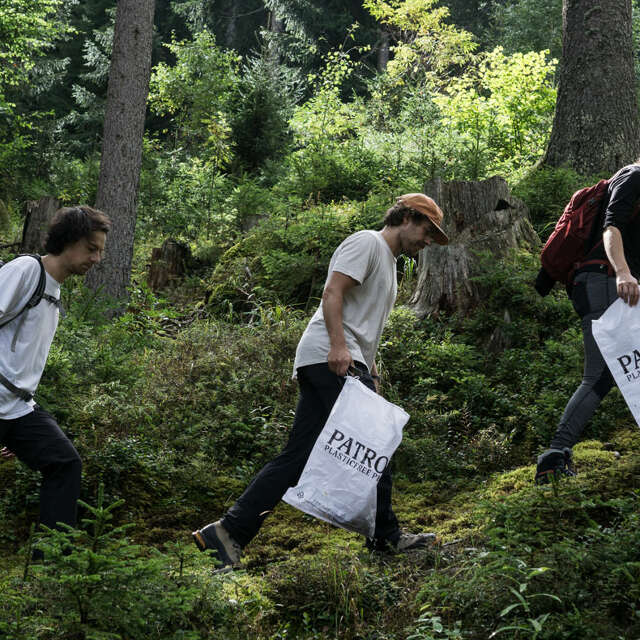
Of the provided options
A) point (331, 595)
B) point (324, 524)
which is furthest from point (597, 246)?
point (331, 595)

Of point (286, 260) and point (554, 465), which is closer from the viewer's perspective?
point (554, 465)

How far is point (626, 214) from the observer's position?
4.31 metres

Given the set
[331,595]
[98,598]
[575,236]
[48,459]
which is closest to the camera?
[98,598]

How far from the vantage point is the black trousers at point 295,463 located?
3891 millimetres

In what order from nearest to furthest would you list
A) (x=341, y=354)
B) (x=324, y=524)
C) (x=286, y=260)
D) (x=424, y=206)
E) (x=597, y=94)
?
(x=341, y=354)
(x=424, y=206)
(x=324, y=524)
(x=286, y=260)
(x=597, y=94)

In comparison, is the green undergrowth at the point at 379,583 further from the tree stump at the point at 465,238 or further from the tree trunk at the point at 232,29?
the tree trunk at the point at 232,29

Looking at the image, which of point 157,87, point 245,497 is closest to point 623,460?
point 245,497

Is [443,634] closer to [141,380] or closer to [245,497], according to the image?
[245,497]

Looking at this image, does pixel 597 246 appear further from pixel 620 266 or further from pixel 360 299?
pixel 360 299

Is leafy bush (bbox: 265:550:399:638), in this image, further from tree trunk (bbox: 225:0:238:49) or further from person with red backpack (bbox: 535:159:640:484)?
tree trunk (bbox: 225:0:238:49)

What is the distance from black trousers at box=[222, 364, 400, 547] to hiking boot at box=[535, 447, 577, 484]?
3.37 ft

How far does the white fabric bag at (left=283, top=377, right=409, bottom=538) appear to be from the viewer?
12.0 feet

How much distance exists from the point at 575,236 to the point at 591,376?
2.91 ft

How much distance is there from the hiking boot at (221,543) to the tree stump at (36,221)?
345 inches
